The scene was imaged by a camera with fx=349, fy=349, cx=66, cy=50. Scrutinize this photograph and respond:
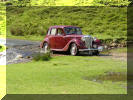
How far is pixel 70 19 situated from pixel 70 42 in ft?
55.4

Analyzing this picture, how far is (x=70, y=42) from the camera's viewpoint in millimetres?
15570

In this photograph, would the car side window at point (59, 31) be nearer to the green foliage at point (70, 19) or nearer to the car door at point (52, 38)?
the car door at point (52, 38)

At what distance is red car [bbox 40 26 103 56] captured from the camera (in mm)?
15383

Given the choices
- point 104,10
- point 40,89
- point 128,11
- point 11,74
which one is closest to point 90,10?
point 104,10

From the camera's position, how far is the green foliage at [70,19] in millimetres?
28109

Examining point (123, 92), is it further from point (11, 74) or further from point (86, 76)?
point (11, 74)

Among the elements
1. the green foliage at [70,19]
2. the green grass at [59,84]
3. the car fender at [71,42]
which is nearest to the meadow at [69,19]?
the green foliage at [70,19]

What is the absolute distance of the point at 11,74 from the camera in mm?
9531

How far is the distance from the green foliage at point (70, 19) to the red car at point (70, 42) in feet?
34.1

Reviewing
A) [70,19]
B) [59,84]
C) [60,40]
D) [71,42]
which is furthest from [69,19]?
[59,84]

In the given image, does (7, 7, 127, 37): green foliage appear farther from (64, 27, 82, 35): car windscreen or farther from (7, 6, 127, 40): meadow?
(64, 27, 82, 35): car windscreen
